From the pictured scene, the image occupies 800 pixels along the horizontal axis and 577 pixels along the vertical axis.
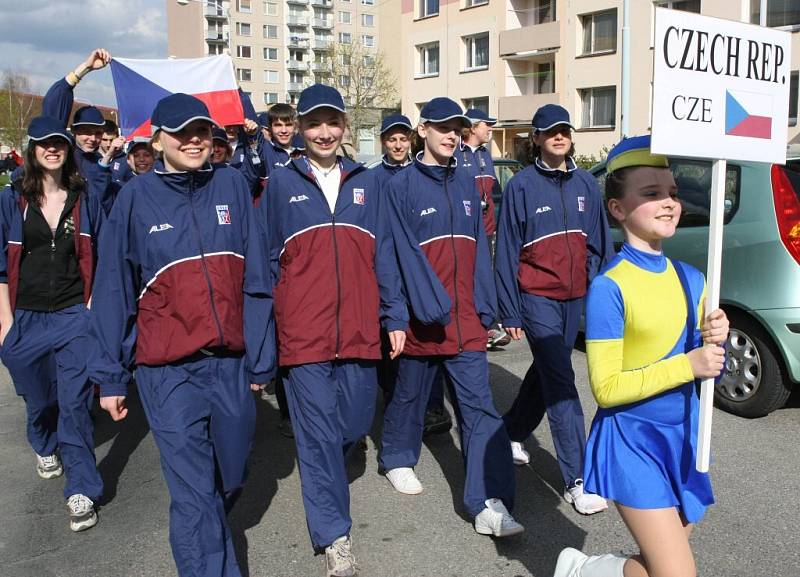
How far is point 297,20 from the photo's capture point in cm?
9906

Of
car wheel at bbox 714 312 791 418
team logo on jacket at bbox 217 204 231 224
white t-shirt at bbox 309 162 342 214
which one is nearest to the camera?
team logo on jacket at bbox 217 204 231 224

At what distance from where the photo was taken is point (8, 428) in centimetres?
607

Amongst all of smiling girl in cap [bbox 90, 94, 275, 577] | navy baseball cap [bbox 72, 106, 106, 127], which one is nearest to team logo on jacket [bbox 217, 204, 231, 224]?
smiling girl in cap [bbox 90, 94, 275, 577]

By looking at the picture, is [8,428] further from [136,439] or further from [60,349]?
[60,349]

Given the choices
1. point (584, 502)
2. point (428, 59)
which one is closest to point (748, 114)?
point (584, 502)

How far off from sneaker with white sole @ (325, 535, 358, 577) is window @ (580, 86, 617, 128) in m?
31.7

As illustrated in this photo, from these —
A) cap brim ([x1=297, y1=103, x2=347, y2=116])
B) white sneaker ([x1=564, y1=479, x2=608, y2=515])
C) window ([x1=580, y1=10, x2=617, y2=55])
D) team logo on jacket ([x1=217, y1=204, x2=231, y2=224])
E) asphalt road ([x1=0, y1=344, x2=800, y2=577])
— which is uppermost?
window ([x1=580, y1=10, x2=617, y2=55])

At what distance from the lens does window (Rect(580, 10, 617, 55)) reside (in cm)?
3317

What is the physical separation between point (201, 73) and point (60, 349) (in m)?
3.43

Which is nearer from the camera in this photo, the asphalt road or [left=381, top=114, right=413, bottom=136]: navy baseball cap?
the asphalt road

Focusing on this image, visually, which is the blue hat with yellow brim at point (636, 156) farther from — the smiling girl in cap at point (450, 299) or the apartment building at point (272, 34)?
the apartment building at point (272, 34)

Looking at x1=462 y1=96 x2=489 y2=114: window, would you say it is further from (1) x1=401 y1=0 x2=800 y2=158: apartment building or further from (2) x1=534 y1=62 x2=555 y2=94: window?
(2) x1=534 y1=62 x2=555 y2=94: window

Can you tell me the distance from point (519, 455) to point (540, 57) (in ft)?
119

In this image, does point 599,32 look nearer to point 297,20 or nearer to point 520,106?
point 520,106
